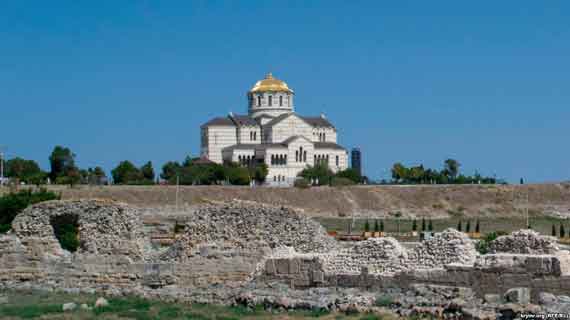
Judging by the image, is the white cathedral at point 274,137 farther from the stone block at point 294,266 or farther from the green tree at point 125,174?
the stone block at point 294,266

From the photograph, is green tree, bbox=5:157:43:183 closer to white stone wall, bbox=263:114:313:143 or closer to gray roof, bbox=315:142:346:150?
white stone wall, bbox=263:114:313:143

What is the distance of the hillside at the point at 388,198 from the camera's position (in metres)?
74.9

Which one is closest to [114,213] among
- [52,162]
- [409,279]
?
[409,279]

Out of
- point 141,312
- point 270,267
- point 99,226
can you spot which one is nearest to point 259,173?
point 99,226

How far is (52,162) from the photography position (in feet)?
282

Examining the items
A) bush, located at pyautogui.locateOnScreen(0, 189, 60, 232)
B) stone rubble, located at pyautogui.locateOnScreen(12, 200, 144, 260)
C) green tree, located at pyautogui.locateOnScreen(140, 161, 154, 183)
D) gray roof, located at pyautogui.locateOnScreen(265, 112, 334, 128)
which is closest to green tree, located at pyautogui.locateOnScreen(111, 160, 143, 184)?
green tree, located at pyautogui.locateOnScreen(140, 161, 154, 183)

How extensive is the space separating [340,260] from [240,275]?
95.3 inches

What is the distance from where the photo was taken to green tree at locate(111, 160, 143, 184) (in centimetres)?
8888

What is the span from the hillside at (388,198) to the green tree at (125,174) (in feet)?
38.0

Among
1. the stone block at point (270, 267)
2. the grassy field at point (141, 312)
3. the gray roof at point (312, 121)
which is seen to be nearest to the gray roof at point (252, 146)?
the gray roof at point (312, 121)

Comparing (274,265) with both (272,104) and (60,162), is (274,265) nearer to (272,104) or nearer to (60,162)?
(60,162)

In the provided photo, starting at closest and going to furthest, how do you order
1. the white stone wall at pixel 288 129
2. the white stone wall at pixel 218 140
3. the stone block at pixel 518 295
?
1. the stone block at pixel 518 295
2. the white stone wall at pixel 288 129
3. the white stone wall at pixel 218 140

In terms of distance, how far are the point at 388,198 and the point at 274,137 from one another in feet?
77.1

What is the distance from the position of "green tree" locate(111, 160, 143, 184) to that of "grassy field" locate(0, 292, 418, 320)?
69868 millimetres
